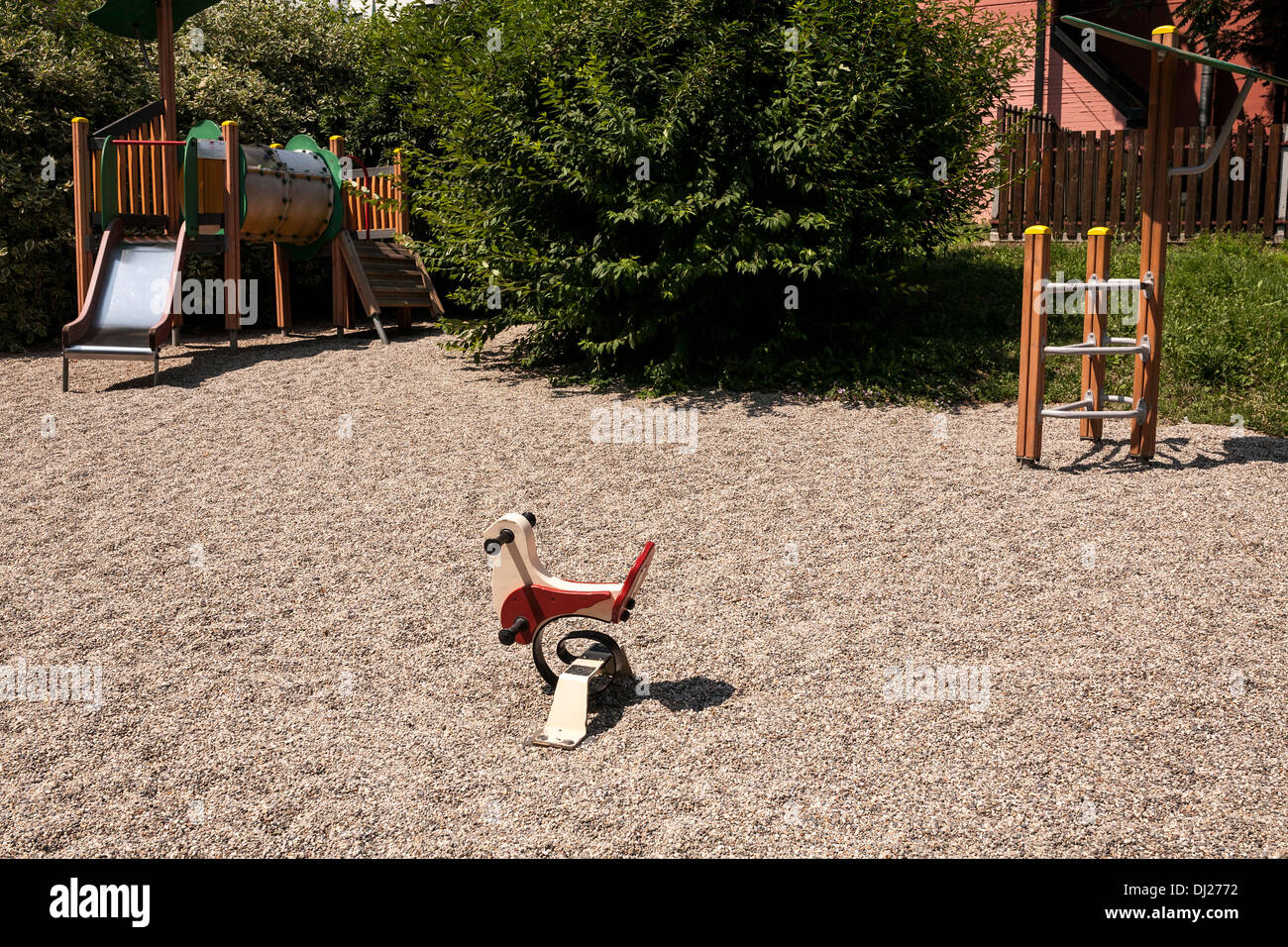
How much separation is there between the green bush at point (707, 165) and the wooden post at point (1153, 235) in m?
2.08

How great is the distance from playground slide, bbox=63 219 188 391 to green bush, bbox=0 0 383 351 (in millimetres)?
1406

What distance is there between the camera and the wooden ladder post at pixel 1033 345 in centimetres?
650

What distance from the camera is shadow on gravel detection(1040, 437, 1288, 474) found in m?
6.59

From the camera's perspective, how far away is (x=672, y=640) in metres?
4.48

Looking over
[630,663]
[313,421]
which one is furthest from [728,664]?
[313,421]

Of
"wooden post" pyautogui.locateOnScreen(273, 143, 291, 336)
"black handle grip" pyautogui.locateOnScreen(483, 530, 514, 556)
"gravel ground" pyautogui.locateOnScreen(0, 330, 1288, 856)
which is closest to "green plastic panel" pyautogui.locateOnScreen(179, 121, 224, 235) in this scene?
"wooden post" pyautogui.locateOnScreen(273, 143, 291, 336)

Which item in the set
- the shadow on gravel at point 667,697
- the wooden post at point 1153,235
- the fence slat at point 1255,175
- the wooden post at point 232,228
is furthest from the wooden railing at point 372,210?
the fence slat at point 1255,175

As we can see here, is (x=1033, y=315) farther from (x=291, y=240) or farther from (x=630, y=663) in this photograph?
(x=291, y=240)

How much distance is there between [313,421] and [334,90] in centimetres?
842

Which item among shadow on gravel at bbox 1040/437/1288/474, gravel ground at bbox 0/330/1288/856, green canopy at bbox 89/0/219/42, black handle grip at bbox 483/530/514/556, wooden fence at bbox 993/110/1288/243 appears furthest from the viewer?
wooden fence at bbox 993/110/1288/243

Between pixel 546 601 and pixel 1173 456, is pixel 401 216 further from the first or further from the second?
pixel 546 601

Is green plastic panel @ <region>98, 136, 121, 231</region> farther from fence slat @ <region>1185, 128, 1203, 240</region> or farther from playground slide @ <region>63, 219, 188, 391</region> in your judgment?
fence slat @ <region>1185, 128, 1203, 240</region>

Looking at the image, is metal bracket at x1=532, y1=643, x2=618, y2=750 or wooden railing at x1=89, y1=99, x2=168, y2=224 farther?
wooden railing at x1=89, y1=99, x2=168, y2=224

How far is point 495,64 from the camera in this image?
8.90 meters
